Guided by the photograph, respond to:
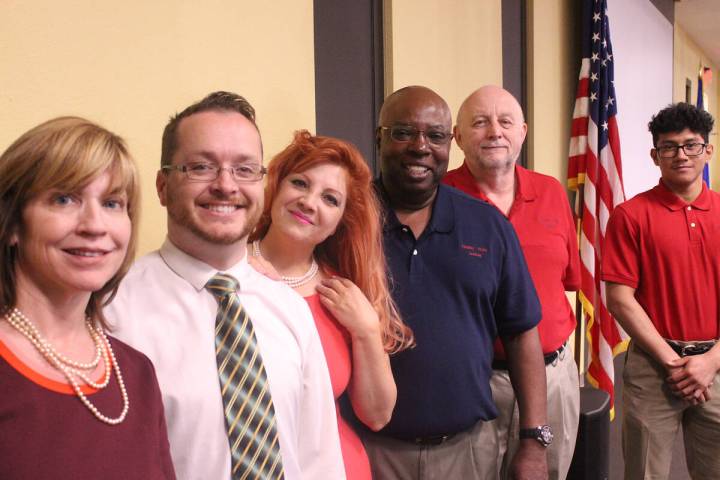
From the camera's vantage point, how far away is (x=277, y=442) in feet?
4.17

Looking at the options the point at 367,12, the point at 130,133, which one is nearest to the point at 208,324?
the point at 130,133

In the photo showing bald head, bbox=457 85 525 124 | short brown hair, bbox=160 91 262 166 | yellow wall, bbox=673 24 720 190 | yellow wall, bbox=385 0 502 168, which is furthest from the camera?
yellow wall, bbox=673 24 720 190

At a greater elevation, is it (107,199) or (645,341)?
(107,199)

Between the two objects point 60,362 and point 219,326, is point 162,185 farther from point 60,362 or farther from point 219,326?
point 60,362

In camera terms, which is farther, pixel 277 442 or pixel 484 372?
pixel 484 372

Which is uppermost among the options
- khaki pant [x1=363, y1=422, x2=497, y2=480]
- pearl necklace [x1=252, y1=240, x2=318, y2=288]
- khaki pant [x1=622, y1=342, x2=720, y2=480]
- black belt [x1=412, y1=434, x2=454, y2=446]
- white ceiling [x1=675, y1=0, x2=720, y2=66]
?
white ceiling [x1=675, y1=0, x2=720, y2=66]

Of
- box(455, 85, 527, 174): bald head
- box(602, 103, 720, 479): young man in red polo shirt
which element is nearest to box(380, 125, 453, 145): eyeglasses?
box(455, 85, 527, 174): bald head

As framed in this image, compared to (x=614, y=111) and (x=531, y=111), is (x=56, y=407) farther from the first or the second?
(x=614, y=111)

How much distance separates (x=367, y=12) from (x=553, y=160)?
2281 millimetres

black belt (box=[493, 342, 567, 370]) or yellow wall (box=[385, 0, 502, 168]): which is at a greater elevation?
yellow wall (box=[385, 0, 502, 168])

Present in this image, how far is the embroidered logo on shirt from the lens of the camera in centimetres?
189

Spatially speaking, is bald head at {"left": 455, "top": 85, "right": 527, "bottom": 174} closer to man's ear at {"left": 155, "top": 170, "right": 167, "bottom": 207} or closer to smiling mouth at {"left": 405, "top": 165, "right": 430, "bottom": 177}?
smiling mouth at {"left": 405, "top": 165, "right": 430, "bottom": 177}

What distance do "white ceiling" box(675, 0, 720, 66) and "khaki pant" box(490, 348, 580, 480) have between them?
693cm

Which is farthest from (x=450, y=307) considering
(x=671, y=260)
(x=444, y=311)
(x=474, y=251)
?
(x=671, y=260)
